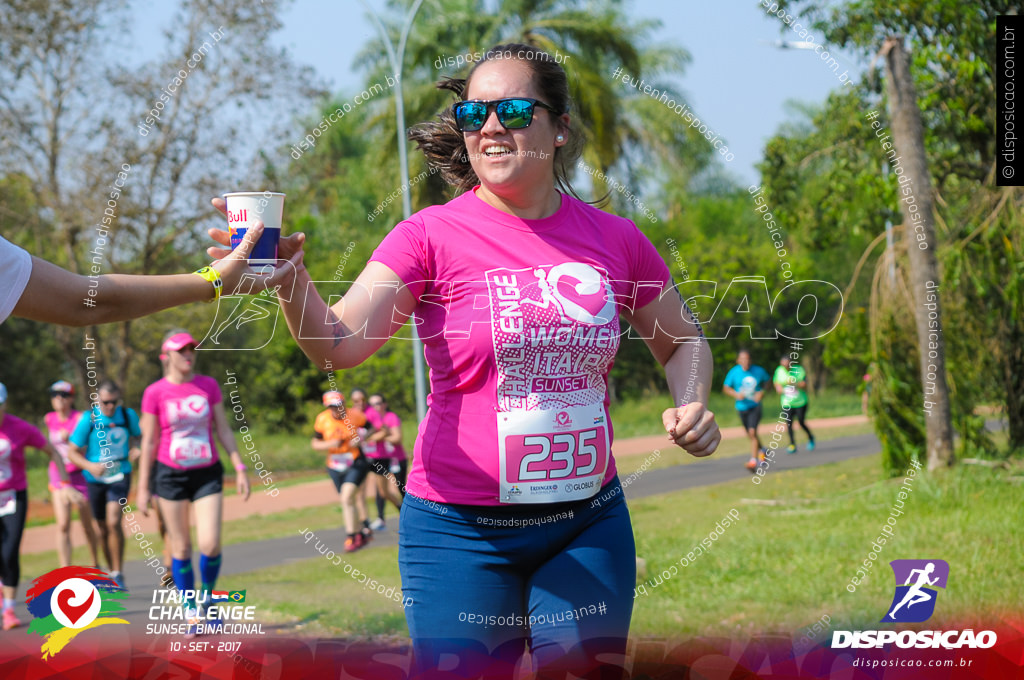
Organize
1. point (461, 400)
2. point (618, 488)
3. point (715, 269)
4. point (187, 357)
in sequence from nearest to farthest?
1. point (461, 400)
2. point (618, 488)
3. point (187, 357)
4. point (715, 269)

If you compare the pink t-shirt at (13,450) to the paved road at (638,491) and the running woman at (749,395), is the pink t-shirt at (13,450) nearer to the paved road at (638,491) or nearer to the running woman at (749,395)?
the paved road at (638,491)

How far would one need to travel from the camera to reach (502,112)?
2.48 metres

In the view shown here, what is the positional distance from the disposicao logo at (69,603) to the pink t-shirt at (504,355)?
7.04ft

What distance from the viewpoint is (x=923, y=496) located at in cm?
834

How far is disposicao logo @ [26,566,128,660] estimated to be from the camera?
3816 millimetres

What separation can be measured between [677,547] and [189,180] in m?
8.41

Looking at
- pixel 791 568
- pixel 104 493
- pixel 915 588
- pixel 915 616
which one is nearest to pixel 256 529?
pixel 104 493

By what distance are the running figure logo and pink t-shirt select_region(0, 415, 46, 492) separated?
247 inches

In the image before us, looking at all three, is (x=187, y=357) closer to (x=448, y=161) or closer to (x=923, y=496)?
(x=448, y=161)

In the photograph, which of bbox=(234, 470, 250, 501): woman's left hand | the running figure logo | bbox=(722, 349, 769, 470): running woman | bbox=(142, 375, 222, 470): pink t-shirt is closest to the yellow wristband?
the running figure logo

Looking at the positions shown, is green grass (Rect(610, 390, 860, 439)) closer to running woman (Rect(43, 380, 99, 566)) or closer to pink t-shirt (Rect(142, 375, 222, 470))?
pink t-shirt (Rect(142, 375, 222, 470))

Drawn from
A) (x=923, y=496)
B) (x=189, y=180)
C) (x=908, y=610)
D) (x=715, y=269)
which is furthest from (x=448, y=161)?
(x=715, y=269)

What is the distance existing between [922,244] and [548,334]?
794 cm

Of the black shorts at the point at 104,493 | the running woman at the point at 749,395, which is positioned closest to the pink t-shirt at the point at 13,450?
the black shorts at the point at 104,493
